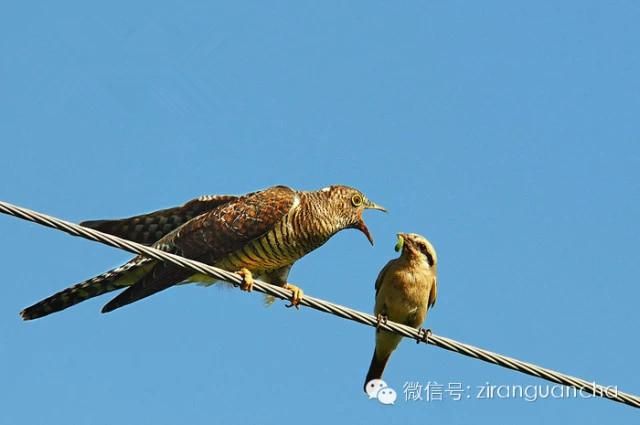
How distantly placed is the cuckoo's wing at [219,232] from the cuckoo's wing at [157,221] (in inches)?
6.1

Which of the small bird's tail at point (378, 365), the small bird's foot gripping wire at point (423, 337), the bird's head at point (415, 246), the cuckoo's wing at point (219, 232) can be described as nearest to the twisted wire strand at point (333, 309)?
the small bird's foot gripping wire at point (423, 337)

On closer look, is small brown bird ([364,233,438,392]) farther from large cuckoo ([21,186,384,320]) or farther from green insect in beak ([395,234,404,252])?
large cuckoo ([21,186,384,320])

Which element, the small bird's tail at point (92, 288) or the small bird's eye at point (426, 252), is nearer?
the small bird's tail at point (92, 288)

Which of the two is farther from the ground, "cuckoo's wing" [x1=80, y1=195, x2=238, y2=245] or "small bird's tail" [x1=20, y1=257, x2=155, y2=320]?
"cuckoo's wing" [x1=80, y1=195, x2=238, y2=245]

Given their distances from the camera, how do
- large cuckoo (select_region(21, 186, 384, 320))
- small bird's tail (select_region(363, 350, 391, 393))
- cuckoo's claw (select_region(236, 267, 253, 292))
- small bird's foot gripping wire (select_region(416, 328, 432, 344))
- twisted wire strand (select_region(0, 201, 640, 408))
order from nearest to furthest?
twisted wire strand (select_region(0, 201, 640, 408)) < small bird's foot gripping wire (select_region(416, 328, 432, 344)) < cuckoo's claw (select_region(236, 267, 253, 292)) < large cuckoo (select_region(21, 186, 384, 320)) < small bird's tail (select_region(363, 350, 391, 393))

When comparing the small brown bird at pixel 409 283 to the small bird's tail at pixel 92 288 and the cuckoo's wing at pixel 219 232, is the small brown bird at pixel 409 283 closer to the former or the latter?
the cuckoo's wing at pixel 219 232

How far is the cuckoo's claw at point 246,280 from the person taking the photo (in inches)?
290

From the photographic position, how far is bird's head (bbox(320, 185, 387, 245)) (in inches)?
352

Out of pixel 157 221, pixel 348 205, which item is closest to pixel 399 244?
pixel 348 205

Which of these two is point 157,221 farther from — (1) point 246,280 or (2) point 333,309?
(2) point 333,309

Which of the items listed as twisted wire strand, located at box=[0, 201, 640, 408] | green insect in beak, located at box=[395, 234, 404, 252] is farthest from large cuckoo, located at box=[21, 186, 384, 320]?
twisted wire strand, located at box=[0, 201, 640, 408]

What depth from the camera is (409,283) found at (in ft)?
28.7

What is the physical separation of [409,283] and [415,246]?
1.03 feet

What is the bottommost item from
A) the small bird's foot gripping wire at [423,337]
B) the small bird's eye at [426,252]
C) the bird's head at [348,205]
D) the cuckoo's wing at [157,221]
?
the small bird's foot gripping wire at [423,337]
